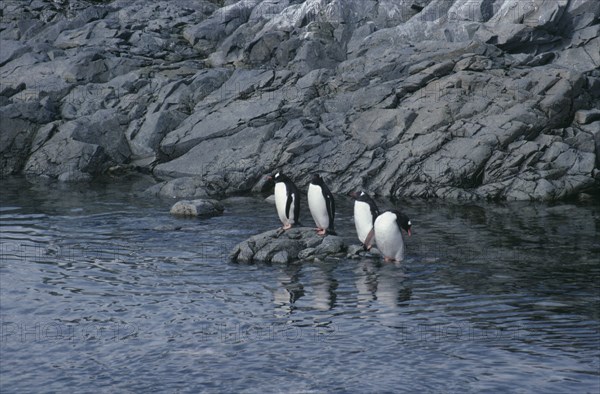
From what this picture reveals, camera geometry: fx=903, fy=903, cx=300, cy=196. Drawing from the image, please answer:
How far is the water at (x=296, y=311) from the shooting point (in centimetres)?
1447

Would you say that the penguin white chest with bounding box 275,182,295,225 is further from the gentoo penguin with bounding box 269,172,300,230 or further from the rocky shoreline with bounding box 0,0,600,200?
the rocky shoreline with bounding box 0,0,600,200

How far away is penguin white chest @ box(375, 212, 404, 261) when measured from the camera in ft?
74.3

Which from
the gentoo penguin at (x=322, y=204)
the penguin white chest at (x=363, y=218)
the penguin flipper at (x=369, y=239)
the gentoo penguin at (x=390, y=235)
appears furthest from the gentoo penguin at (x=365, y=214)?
the gentoo penguin at (x=390, y=235)

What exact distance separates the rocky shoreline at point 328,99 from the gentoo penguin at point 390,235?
1032cm

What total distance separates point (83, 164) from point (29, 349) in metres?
23.8

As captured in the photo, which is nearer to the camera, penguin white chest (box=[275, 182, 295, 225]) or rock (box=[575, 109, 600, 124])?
penguin white chest (box=[275, 182, 295, 225])

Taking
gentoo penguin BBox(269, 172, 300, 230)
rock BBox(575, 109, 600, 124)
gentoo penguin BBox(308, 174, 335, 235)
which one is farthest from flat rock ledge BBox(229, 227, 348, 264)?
rock BBox(575, 109, 600, 124)

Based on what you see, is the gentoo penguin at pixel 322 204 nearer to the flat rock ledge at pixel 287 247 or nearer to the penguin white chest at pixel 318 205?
the penguin white chest at pixel 318 205

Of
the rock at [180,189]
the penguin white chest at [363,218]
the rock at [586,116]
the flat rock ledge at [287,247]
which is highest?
the rock at [586,116]

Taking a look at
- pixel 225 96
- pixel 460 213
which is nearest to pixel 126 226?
pixel 460 213

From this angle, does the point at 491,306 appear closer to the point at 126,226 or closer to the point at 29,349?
the point at 29,349

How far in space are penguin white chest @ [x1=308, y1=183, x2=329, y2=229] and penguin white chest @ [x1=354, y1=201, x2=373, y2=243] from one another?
127 cm

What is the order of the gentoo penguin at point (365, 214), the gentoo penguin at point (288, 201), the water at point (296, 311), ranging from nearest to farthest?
the water at point (296, 311)
the gentoo penguin at point (365, 214)
the gentoo penguin at point (288, 201)

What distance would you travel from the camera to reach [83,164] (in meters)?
39.1
